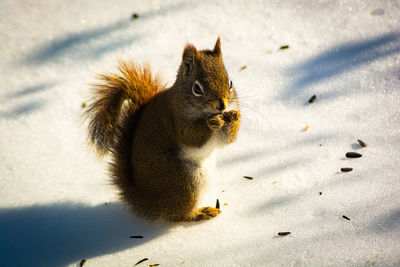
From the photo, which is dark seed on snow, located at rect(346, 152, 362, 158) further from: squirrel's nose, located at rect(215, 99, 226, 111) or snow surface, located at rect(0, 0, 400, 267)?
squirrel's nose, located at rect(215, 99, 226, 111)

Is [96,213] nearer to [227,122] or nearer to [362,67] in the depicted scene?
[227,122]

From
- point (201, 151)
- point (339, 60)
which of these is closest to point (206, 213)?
point (201, 151)

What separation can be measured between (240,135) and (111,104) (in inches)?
31.5

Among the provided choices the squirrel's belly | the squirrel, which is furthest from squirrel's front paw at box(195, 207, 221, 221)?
the squirrel's belly

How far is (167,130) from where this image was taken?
1615 millimetres

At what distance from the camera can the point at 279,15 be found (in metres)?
2.84

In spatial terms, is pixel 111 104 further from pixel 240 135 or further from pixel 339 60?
pixel 339 60

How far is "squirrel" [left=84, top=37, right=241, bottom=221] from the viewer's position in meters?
1.51

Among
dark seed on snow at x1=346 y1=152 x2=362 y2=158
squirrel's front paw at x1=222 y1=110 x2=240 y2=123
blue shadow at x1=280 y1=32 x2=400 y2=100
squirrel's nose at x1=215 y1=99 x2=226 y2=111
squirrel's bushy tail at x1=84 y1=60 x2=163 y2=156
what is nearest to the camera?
squirrel's nose at x1=215 y1=99 x2=226 y2=111

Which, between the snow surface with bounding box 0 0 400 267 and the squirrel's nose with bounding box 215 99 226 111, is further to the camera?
the snow surface with bounding box 0 0 400 267

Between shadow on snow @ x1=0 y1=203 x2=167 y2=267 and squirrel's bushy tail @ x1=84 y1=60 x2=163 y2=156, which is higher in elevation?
squirrel's bushy tail @ x1=84 y1=60 x2=163 y2=156

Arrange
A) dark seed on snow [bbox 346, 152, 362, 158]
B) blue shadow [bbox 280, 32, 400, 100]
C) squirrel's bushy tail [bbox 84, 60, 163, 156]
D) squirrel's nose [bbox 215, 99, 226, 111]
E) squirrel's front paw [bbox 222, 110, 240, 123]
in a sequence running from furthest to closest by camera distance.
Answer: blue shadow [bbox 280, 32, 400, 100] → dark seed on snow [bbox 346, 152, 362, 158] → squirrel's bushy tail [bbox 84, 60, 163, 156] → squirrel's front paw [bbox 222, 110, 240, 123] → squirrel's nose [bbox 215, 99, 226, 111]

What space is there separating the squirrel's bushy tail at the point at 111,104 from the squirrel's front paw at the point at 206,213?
505mm

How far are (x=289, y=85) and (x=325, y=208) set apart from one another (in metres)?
0.98
